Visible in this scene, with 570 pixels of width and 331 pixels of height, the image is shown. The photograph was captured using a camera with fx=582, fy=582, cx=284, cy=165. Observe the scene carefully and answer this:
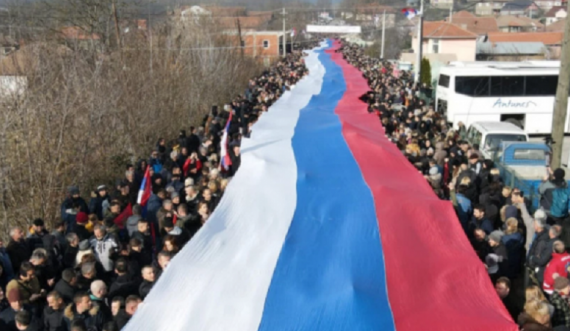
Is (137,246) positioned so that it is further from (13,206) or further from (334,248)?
(13,206)

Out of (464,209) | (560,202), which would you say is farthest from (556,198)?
(464,209)

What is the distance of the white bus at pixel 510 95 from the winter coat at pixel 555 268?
1328 centimetres

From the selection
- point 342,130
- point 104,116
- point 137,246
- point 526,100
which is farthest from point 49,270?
point 526,100

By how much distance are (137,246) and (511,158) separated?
8581 millimetres

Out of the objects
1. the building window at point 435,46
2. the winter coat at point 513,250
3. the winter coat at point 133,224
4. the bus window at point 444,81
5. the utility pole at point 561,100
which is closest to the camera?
the winter coat at point 513,250

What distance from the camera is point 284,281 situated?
549cm

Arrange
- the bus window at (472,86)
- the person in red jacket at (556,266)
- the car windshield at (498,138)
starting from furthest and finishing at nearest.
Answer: the bus window at (472,86), the car windshield at (498,138), the person in red jacket at (556,266)

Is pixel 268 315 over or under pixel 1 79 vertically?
under

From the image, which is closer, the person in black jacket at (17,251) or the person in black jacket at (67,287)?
the person in black jacket at (67,287)

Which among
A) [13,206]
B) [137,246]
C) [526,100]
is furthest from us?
[526,100]

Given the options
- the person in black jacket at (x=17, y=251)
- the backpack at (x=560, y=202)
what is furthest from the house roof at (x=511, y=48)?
the person in black jacket at (x=17, y=251)

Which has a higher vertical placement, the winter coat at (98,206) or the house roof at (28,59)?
the house roof at (28,59)

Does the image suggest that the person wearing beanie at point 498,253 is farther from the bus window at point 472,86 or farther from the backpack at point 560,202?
the bus window at point 472,86

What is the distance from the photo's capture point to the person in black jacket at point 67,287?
5875 millimetres
